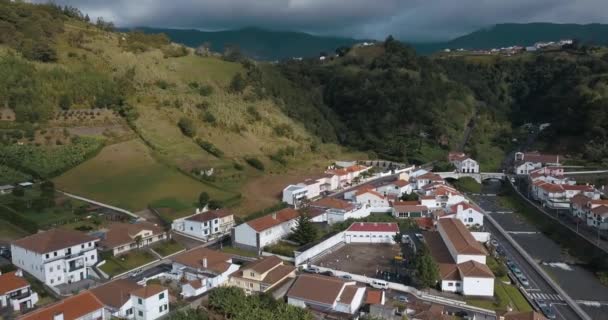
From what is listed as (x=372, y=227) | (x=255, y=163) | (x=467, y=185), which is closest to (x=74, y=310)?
(x=372, y=227)

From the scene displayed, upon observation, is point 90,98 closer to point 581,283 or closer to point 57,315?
point 57,315

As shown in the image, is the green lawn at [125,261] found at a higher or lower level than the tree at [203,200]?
lower

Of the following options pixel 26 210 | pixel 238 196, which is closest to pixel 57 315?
pixel 26 210

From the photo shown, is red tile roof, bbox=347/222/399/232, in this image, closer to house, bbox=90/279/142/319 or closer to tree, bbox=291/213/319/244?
tree, bbox=291/213/319/244

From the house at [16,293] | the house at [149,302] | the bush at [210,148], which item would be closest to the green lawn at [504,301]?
the house at [149,302]

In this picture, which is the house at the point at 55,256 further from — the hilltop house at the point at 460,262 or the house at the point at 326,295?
the hilltop house at the point at 460,262

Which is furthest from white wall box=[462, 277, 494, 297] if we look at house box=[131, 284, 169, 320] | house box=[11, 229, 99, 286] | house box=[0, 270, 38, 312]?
house box=[0, 270, 38, 312]
